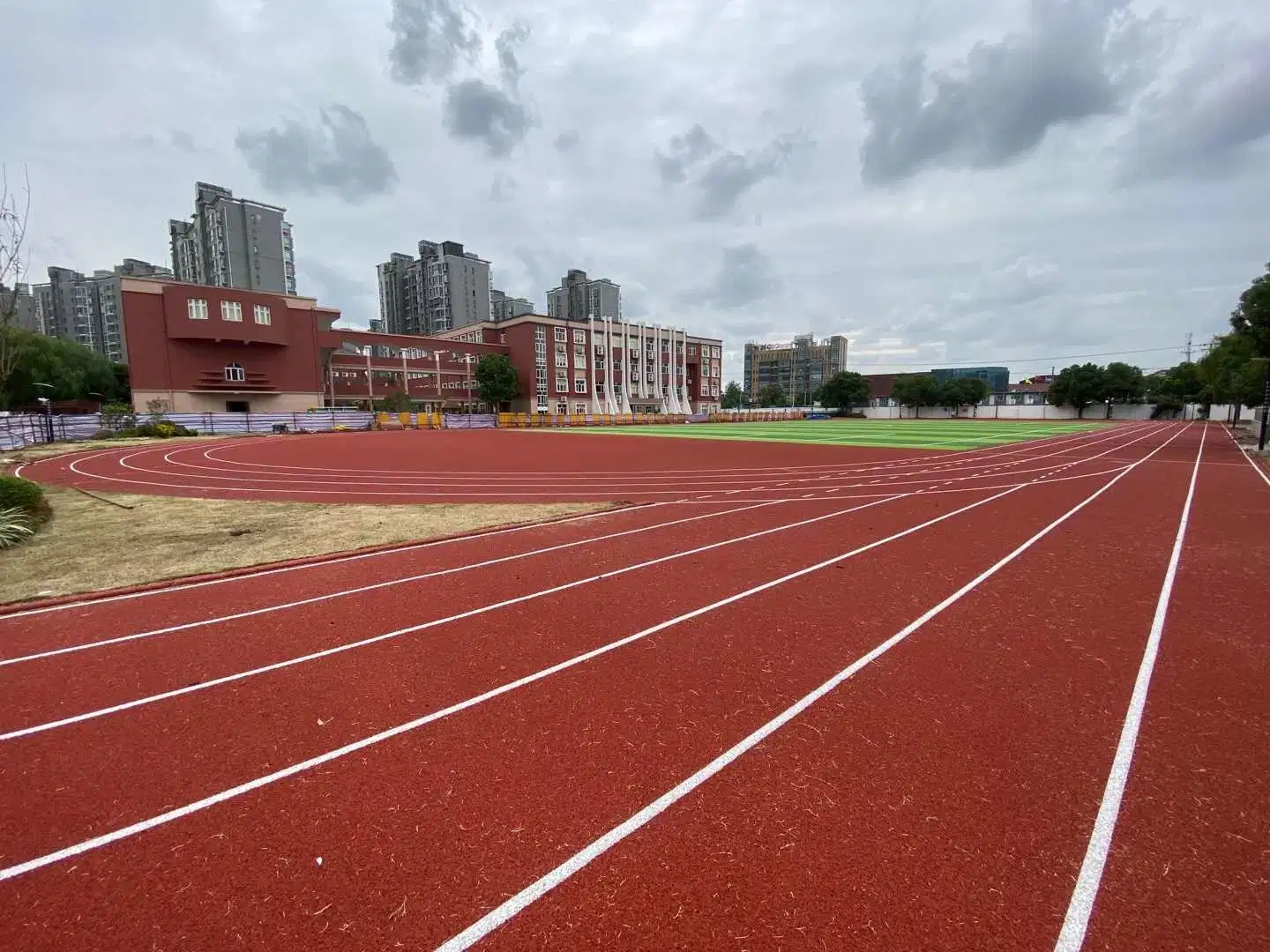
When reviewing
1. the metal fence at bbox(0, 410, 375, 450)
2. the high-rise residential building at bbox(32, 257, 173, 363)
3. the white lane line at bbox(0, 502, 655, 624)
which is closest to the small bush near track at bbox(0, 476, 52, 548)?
the white lane line at bbox(0, 502, 655, 624)

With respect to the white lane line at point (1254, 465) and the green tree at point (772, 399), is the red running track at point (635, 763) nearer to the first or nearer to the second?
the white lane line at point (1254, 465)

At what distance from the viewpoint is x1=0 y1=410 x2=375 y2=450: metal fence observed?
30.0 meters

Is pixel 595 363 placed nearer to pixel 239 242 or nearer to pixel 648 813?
pixel 239 242

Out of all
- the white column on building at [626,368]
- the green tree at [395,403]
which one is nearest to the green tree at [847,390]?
the white column on building at [626,368]

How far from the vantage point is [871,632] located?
17.0ft

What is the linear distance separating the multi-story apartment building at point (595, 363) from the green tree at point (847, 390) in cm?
2074

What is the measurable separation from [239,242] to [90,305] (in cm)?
3989

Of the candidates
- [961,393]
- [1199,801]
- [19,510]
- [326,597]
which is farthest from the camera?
[961,393]

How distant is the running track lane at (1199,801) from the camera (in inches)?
92.4

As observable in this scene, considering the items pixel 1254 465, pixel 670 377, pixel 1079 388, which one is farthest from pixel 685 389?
pixel 1254 465

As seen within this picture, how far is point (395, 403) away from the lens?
206 ft

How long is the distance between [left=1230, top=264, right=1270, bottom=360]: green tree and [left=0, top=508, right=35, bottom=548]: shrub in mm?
35708

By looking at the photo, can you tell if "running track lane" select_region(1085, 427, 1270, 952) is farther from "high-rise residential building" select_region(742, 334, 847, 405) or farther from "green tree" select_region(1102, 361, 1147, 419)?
"high-rise residential building" select_region(742, 334, 847, 405)

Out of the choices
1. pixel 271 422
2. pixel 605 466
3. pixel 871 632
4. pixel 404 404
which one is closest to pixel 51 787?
pixel 871 632
